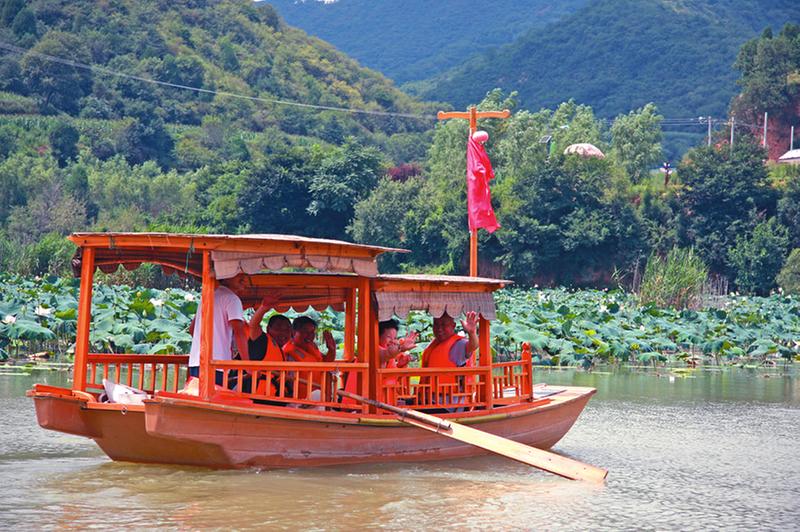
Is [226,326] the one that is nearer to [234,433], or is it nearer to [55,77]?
[234,433]

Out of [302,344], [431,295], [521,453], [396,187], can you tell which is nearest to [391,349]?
[431,295]

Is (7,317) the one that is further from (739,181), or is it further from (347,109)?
(347,109)

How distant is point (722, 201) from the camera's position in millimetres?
44375

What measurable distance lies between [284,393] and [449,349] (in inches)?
70.5

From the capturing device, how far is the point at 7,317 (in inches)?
741

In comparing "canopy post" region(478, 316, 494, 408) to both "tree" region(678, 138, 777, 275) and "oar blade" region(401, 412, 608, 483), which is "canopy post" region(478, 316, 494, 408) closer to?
"oar blade" region(401, 412, 608, 483)

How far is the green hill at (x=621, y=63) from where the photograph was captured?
112625mm

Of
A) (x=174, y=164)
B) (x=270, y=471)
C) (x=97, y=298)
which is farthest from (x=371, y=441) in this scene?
(x=174, y=164)

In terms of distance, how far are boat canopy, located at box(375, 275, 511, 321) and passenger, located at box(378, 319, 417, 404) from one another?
331 mm

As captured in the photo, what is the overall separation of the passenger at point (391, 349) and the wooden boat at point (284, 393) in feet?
0.10

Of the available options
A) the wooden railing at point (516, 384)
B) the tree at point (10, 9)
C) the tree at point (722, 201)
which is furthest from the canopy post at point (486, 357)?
the tree at point (10, 9)

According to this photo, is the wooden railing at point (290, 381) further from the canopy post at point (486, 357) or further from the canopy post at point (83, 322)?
the canopy post at point (486, 357)

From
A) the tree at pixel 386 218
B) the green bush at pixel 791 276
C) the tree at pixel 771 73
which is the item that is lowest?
the green bush at pixel 791 276

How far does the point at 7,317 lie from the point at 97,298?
3.06 m
